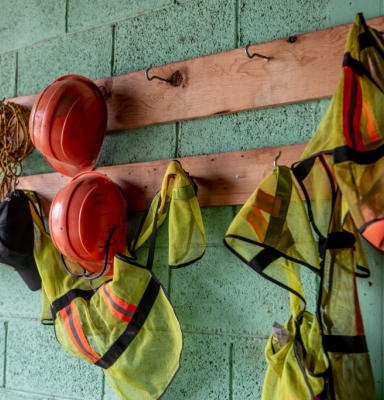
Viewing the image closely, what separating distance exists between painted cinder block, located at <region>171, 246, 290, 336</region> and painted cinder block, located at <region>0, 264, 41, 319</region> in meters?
0.55

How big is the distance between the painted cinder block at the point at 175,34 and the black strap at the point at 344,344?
86 cm

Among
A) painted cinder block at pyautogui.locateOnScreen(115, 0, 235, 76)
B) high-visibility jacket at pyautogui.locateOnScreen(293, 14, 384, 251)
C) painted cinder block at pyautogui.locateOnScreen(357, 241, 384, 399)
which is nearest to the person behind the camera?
high-visibility jacket at pyautogui.locateOnScreen(293, 14, 384, 251)

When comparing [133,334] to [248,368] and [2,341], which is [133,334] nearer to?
[248,368]

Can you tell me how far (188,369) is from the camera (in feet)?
5.04

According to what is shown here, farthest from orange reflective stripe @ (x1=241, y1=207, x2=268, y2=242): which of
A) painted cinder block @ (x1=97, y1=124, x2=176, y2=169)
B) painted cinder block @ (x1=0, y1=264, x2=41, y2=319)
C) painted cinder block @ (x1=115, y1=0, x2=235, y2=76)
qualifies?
painted cinder block @ (x1=0, y1=264, x2=41, y2=319)

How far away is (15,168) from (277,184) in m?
1.03

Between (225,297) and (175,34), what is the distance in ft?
2.66

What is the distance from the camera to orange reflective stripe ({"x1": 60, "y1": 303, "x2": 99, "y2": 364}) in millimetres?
1531

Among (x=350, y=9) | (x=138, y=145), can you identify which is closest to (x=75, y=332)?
(x=138, y=145)

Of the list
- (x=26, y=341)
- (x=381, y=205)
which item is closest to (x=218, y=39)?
(x=381, y=205)

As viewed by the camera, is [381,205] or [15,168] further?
[15,168]

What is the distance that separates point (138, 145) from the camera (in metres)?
1.72

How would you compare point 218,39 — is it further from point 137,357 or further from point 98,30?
point 137,357

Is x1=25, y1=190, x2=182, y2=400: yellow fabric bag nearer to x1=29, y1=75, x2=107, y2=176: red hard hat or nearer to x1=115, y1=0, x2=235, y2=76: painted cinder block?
x1=29, y1=75, x2=107, y2=176: red hard hat
